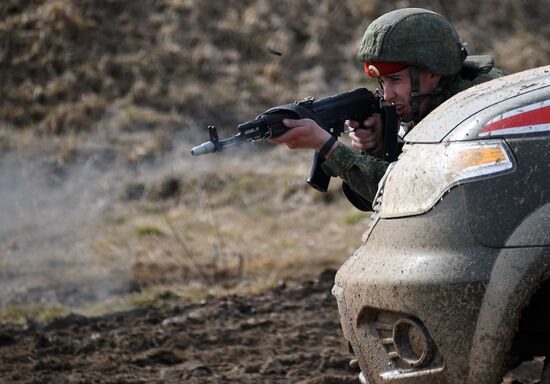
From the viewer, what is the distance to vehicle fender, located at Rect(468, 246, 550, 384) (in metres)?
3.75

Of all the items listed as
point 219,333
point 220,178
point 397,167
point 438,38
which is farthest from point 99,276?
point 397,167

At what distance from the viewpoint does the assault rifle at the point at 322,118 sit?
16.4 ft

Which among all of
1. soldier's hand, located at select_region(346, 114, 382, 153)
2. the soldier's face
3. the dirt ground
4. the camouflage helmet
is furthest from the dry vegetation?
the camouflage helmet

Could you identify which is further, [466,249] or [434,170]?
[434,170]

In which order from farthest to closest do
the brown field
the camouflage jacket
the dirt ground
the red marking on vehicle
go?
the brown field → the dirt ground → the camouflage jacket → the red marking on vehicle

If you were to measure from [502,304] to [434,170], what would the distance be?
1.76 ft

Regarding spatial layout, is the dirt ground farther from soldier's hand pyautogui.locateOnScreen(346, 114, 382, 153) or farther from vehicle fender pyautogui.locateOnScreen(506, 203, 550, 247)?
vehicle fender pyautogui.locateOnScreen(506, 203, 550, 247)

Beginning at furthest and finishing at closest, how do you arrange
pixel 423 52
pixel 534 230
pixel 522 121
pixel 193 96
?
pixel 193 96
pixel 423 52
pixel 522 121
pixel 534 230

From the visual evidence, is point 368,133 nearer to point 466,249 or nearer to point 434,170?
point 434,170

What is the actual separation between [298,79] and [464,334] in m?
12.1

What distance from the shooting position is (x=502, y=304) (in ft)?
12.4

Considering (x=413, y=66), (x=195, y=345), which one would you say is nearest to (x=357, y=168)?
(x=413, y=66)

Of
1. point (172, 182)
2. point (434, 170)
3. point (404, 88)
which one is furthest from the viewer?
point (172, 182)

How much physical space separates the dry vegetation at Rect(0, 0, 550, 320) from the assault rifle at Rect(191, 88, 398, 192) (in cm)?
443
